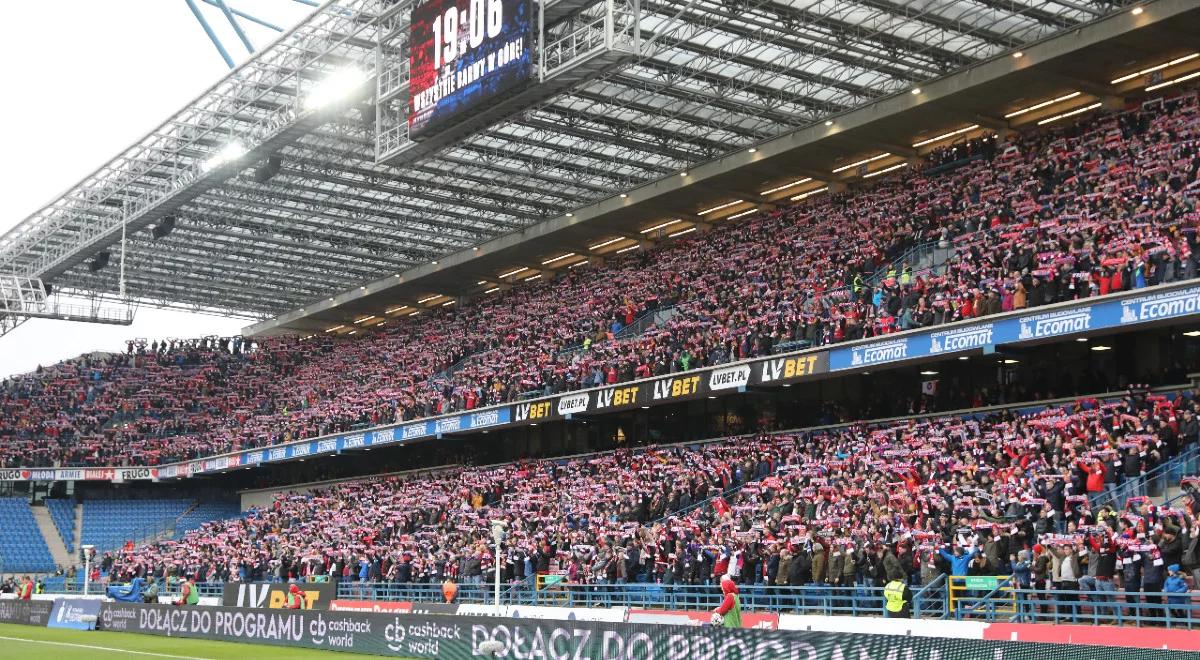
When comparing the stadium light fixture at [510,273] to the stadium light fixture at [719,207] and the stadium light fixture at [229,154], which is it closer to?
the stadium light fixture at [719,207]

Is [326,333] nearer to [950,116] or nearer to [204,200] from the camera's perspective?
[204,200]

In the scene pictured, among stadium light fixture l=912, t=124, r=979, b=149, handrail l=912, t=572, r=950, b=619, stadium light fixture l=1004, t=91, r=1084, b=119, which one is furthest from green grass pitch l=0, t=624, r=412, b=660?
stadium light fixture l=1004, t=91, r=1084, b=119

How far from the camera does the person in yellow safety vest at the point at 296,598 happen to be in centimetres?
3312

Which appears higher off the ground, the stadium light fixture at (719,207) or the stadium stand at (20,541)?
the stadium light fixture at (719,207)

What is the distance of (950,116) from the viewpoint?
37.1 m

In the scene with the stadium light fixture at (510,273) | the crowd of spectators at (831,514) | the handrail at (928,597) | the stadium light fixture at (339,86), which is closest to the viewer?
the crowd of spectators at (831,514)

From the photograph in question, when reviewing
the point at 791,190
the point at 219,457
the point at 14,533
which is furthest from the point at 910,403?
the point at 14,533

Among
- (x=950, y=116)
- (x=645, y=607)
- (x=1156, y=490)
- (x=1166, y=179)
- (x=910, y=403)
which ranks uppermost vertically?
(x=950, y=116)

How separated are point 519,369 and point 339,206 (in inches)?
406

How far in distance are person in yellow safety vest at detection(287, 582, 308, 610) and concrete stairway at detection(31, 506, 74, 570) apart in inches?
1134

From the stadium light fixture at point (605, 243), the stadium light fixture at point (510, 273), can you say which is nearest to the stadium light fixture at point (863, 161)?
the stadium light fixture at point (605, 243)

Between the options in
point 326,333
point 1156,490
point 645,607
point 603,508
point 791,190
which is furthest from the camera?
point 326,333

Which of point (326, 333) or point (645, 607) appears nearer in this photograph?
point (645, 607)

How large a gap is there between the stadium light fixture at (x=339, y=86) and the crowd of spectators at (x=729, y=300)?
10.8m
